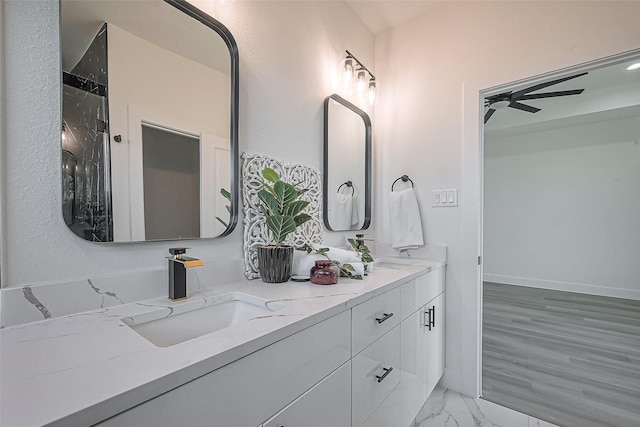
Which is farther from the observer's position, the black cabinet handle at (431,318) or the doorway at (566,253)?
the doorway at (566,253)

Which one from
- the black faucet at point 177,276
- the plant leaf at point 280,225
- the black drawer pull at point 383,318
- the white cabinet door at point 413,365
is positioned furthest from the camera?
the white cabinet door at point 413,365

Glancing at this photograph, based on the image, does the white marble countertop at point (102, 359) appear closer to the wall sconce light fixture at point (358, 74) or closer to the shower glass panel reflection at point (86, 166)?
the shower glass panel reflection at point (86, 166)

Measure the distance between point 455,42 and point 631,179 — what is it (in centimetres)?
372

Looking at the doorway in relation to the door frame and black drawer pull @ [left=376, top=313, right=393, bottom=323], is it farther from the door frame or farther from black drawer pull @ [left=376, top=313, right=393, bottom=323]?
black drawer pull @ [left=376, top=313, right=393, bottom=323]

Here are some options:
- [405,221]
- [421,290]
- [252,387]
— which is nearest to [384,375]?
[421,290]

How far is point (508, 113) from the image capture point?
394 cm

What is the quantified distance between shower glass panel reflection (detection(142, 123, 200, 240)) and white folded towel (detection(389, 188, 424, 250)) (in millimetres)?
1343

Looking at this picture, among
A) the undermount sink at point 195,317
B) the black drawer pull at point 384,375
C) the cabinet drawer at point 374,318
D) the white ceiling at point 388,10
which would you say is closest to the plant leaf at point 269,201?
the undermount sink at point 195,317

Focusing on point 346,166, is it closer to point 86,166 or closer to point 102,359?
point 86,166

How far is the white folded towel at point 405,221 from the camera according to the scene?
194cm

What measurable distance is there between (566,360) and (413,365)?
5.36ft

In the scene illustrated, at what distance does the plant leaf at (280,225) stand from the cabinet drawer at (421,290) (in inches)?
23.3

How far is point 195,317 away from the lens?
3.02 ft

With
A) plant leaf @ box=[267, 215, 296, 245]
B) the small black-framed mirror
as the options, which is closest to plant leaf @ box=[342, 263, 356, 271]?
plant leaf @ box=[267, 215, 296, 245]
